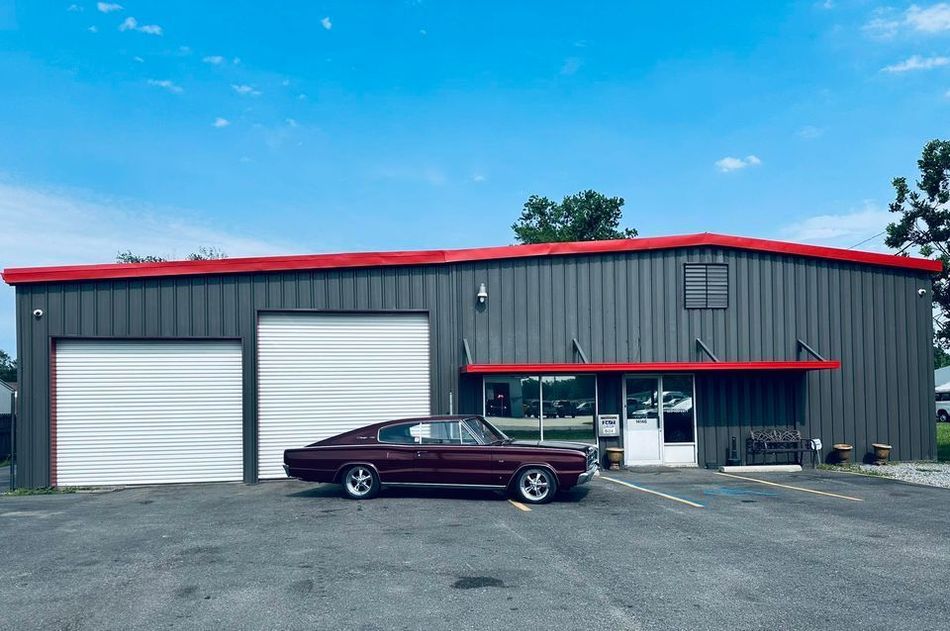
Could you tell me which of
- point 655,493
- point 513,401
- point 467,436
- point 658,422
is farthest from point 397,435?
point 658,422

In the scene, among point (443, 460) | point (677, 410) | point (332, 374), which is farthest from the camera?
point (677, 410)

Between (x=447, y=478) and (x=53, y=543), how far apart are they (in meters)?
5.39

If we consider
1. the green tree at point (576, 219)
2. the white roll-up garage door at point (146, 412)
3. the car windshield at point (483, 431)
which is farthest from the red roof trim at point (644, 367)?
the green tree at point (576, 219)

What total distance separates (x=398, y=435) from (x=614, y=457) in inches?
232

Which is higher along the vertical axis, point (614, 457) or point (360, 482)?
point (360, 482)

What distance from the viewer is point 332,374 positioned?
16094 mm

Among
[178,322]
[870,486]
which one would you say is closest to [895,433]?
[870,486]

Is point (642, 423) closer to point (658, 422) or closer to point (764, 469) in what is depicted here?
point (658, 422)

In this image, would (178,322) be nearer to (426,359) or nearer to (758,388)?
(426,359)

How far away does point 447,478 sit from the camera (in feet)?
39.1

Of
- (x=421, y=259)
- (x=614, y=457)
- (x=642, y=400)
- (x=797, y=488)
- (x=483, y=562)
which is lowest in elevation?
(x=797, y=488)

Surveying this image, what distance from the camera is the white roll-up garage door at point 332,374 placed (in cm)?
1580

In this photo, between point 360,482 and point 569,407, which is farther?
point 569,407

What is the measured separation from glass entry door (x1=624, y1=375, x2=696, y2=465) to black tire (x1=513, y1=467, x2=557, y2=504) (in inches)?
224
